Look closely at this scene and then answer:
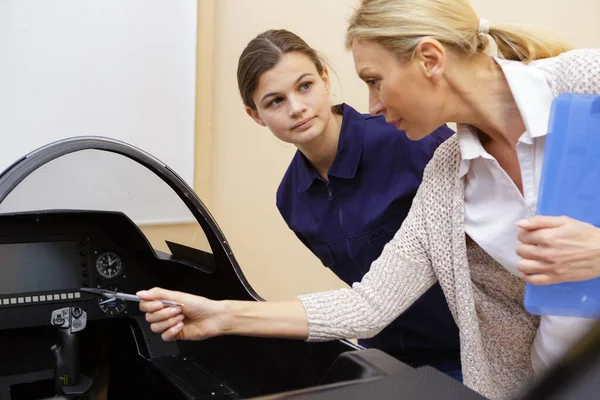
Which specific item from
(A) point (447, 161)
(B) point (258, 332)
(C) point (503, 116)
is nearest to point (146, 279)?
(B) point (258, 332)

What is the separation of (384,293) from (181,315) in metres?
0.35

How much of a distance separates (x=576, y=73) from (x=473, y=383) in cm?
51

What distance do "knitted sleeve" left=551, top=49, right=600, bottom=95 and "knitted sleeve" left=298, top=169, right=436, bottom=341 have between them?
27 centimetres

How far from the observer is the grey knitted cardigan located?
1045 mm

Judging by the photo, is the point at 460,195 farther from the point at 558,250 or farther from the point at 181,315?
the point at 181,315

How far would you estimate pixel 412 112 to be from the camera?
105cm

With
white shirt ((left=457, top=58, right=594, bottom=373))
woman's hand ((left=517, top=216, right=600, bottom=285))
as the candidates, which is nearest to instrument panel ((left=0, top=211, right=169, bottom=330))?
white shirt ((left=457, top=58, right=594, bottom=373))

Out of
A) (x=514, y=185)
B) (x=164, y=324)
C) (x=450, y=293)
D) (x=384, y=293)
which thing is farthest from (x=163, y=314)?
(x=514, y=185)

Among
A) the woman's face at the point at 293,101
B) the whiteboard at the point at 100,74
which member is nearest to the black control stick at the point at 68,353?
the woman's face at the point at 293,101

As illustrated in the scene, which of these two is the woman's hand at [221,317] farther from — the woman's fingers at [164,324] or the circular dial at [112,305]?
the circular dial at [112,305]

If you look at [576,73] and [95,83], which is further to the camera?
[95,83]

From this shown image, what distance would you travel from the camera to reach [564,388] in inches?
11.2

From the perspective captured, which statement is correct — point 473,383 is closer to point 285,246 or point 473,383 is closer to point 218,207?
point 285,246

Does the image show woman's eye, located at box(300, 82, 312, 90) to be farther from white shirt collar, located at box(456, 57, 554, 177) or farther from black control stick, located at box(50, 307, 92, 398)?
black control stick, located at box(50, 307, 92, 398)
